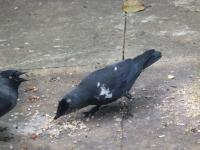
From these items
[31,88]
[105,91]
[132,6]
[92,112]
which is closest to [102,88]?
[105,91]

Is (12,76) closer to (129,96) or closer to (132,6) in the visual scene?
(129,96)

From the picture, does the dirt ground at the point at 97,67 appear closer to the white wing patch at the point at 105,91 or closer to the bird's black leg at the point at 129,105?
the bird's black leg at the point at 129,105

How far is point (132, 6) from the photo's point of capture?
7918 millimetres

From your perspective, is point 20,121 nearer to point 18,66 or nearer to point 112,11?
point 18,66

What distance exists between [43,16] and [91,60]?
5.58 ft

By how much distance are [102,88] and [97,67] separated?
113 cm

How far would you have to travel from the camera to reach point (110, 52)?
261 inches

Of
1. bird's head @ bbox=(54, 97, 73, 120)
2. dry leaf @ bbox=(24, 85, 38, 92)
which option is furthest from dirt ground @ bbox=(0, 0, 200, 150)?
bird's head @ bbox=(54, 97, 73, 120)

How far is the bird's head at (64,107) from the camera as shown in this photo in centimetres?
502

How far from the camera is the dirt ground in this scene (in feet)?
16.4

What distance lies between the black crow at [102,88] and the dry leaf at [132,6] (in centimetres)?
253

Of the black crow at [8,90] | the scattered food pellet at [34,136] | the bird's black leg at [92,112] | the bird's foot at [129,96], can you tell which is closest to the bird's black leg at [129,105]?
the bird's foot at [129,96]

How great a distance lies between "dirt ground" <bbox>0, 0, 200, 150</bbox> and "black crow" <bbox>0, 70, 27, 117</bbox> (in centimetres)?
27

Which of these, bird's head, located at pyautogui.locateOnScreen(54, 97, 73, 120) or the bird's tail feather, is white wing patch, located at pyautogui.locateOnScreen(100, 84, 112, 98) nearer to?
bird's head, located at pyautogui.locateOnScreen(54, 97, 73, 120)
